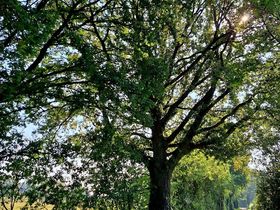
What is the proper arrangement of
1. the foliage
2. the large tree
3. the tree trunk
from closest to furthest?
the large tree < the tree trunk < the foliage

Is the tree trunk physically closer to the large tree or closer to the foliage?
the large tree

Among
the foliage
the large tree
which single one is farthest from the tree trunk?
the foliage

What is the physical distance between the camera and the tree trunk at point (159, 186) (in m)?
13.3

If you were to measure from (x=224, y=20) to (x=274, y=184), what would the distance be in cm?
1003

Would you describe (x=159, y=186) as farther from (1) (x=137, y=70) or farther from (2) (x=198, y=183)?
(2) (x=198, y=183)

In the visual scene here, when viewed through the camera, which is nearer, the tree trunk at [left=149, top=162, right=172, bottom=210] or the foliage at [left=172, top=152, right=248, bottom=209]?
the tree trunk at [left=149, top=162, right=172, bottom=210]

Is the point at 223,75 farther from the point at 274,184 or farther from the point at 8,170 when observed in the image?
the point at 274,184

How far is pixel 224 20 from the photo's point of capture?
44.2ft

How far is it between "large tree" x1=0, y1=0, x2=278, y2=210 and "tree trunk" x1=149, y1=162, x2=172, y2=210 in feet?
0.12

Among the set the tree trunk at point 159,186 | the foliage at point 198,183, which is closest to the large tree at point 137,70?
the tree trunk at point 159,186

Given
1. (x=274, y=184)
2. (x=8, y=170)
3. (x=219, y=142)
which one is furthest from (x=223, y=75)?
(x=274, y=184)

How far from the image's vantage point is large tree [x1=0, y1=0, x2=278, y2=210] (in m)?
8.45

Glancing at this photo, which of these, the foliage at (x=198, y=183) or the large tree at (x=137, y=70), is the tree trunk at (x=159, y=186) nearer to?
the large tree at (x=137, y=70)

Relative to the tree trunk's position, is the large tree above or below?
above
